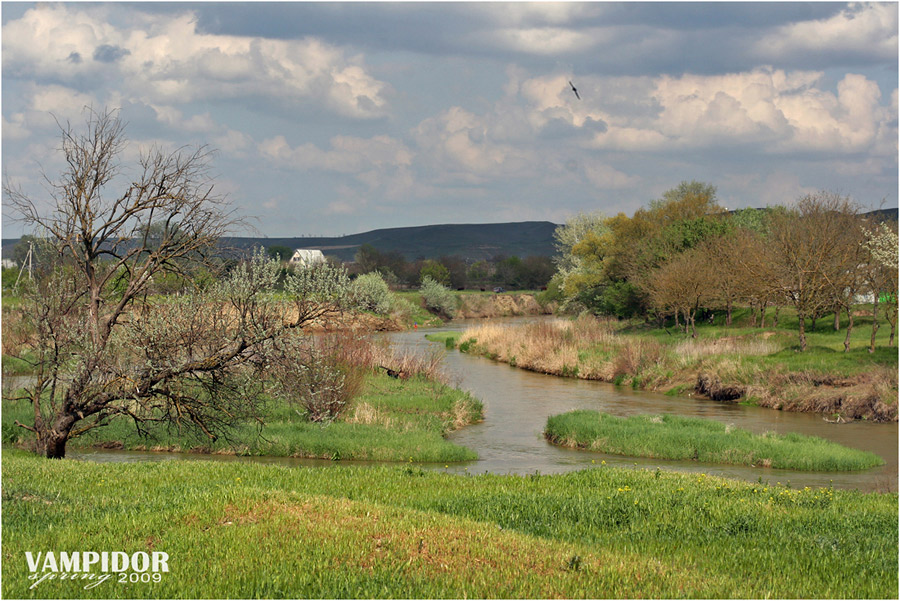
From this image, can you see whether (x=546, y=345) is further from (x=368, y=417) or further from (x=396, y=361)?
(x=368, y=417)

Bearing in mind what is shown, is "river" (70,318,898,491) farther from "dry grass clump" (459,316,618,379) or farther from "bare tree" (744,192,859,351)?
"bare tree" (744,192,859,351)

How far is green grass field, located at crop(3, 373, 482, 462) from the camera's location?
22.3m

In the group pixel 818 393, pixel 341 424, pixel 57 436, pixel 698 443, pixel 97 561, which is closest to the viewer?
pixel 97 561

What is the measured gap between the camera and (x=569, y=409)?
31.5 meters

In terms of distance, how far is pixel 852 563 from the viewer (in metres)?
8.16

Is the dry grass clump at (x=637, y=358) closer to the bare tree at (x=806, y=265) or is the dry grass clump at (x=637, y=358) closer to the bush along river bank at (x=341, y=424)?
the bare tree at (x=806, y=265)

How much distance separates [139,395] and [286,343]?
10.2ft

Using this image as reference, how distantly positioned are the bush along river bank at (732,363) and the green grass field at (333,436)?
14.5 m

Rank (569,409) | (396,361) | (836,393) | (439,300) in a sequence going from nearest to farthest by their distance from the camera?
1. (569,409)
2. (836,393)
3. (396,361)
4. (439,300)

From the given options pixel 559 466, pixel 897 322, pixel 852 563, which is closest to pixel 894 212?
pixel 897 322

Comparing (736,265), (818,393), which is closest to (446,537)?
(818,393)

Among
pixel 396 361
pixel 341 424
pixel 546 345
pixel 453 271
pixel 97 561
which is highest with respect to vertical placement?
pixel 453 271

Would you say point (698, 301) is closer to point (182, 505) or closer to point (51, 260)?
point (51, 260)

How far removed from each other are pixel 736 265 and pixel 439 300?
48.8 m
